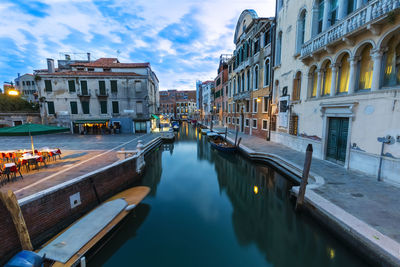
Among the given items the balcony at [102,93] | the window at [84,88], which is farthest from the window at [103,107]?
the window at [84,88]

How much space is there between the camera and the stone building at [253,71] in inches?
663

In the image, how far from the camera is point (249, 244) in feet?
17.3

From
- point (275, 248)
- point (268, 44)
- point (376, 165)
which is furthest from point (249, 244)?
point (268, 44)

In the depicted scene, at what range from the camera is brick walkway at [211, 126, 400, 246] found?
4.17 m

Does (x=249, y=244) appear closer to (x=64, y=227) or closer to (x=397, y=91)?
(x=64, y=227)

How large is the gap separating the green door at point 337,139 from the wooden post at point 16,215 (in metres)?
12.3

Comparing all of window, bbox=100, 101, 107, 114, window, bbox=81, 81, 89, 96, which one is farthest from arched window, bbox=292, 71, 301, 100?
window, bbox=81, 81, 89, 96

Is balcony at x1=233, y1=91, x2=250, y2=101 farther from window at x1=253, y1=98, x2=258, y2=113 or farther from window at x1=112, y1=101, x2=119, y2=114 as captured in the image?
window at x1=112, y1=101, x2=119, y2=114

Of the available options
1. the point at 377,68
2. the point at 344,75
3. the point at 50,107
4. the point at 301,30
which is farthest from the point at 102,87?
the point at 377,68

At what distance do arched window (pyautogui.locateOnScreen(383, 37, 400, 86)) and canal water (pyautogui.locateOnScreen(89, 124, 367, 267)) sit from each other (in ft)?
19.5

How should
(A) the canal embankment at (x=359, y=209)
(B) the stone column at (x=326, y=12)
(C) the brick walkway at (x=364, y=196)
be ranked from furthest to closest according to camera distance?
(B) the stone column at (x=326, y=12), (C) the brick walkway at (x=364, y=196), (A) the canal embankment at (x=359, y=209)

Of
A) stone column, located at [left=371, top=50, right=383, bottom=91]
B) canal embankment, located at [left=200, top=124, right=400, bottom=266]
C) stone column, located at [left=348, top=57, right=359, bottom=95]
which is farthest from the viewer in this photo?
stone column, located at [left=348, top=57, right=359, bottom=95]

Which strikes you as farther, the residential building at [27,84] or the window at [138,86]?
the residential building at [27,84]

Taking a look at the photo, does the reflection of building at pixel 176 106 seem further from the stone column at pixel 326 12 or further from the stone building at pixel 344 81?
the stone column at pixel 326 12
